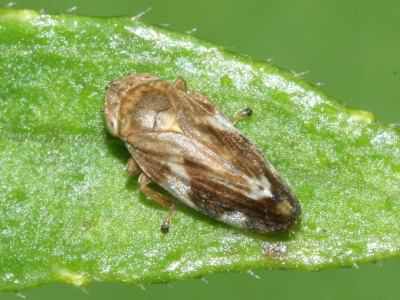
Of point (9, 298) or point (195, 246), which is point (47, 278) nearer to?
point (195, 246)

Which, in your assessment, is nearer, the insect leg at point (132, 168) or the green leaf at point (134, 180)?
the green leaf at point (134, 180)

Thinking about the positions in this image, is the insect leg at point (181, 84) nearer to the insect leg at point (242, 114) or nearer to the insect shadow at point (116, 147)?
the insect leg at point (242, 114)

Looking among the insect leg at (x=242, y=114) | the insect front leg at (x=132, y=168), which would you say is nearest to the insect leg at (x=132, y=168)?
the insect front leg at (x=132, y=168)

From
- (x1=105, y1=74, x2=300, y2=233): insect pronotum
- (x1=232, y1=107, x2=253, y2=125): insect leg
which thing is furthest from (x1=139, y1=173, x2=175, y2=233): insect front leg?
(x1=232, y1=107, x2=253, y2=125): insect leg

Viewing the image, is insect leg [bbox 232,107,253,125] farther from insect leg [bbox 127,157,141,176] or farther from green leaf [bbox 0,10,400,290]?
insect leg [bbox 127,157,141,176]

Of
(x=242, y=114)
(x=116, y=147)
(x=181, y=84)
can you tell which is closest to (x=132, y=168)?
(x=116, y=147)

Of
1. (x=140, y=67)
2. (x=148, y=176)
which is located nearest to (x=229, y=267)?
(x=148, y=176)
